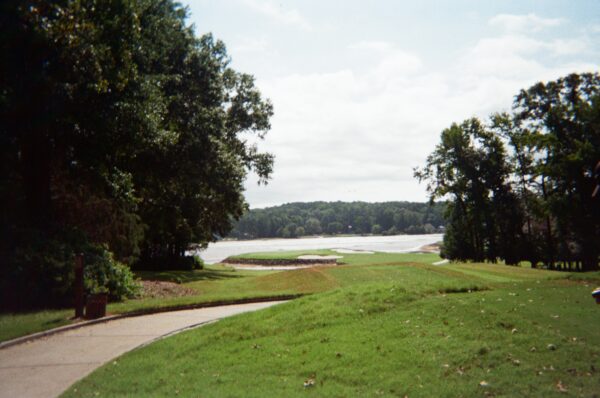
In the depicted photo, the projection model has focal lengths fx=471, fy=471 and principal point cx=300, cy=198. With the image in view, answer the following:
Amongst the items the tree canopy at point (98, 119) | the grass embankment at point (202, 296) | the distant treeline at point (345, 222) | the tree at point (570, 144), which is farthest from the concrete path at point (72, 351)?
the distant treeline at point (345, 222)

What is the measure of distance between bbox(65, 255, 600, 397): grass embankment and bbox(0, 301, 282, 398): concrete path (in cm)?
57

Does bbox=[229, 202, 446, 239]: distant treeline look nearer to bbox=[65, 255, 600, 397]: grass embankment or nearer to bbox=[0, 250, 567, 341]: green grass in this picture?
bbox=[0, 250, 567, 341]: green grass

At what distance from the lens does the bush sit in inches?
650

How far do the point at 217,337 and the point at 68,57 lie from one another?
1007cm

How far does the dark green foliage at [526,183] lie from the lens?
35.9 metres

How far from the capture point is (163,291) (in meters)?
20.8

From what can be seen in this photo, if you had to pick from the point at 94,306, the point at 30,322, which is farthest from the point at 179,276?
the point at 30,322

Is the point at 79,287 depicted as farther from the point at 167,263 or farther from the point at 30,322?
the point at 167,263

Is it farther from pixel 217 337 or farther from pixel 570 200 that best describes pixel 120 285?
pixel 570 200

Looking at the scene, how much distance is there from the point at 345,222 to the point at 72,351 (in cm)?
17000

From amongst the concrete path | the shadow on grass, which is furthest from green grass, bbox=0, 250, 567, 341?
the concrete path

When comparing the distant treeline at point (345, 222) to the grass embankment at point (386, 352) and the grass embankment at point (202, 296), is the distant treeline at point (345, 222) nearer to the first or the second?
the grass embankment at point (202, 296)

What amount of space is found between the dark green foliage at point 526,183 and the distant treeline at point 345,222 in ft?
338

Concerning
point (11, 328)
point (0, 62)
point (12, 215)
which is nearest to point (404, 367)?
point (11, 328)
